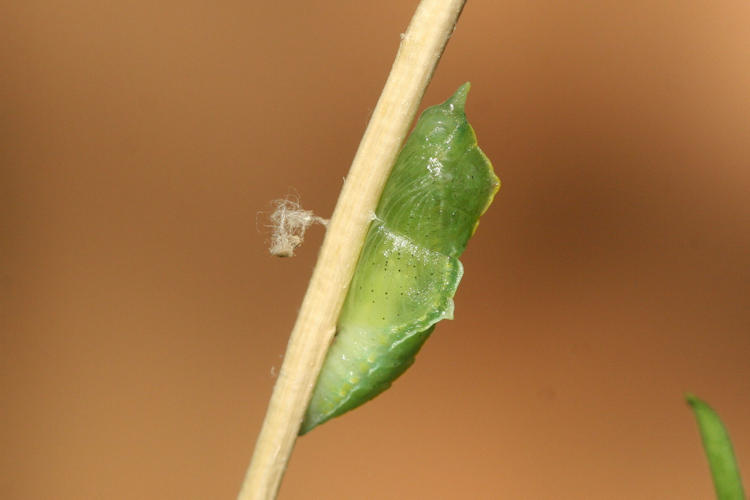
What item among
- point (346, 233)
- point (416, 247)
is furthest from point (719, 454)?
point (416, 247)

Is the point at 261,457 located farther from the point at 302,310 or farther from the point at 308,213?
the point at 308,213

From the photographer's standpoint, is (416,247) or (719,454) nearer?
(719,454)

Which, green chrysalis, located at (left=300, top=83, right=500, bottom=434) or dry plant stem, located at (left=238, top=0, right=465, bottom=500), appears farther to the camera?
green chrysalis, located at (left=300, top=83, right=500, bottom=434)

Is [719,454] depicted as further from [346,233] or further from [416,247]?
[416,247]

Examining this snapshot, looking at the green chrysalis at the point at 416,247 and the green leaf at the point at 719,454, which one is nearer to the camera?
the green leaf at the point at 719,454
